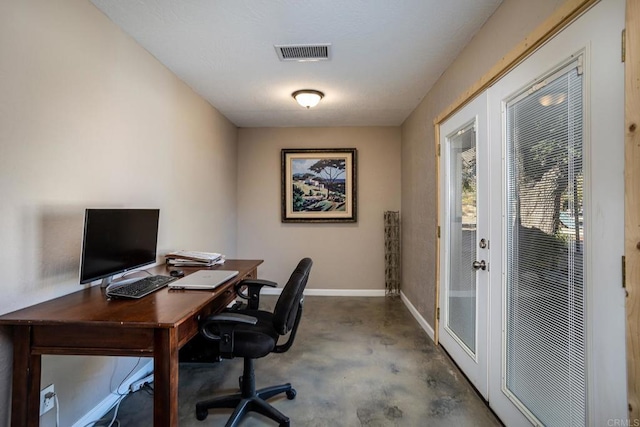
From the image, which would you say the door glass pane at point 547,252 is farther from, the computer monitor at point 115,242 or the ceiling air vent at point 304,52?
the computer monitor at point 115,242

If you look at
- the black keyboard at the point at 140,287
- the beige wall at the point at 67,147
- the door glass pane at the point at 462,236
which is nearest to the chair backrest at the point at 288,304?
the black keyboard at the point at 140,287

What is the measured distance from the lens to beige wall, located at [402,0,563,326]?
5.40 feet

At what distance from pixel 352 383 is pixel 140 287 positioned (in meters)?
1.58

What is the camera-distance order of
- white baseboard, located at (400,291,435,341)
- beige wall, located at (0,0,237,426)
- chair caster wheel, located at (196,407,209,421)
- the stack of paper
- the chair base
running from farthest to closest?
1. white baseboard, located at (400,291,435,341)
2. the stack of paper
3. chair caster wheel, located at (196,407,209,421)
4. the chair base
5. beige wall, located at (0,0,237,426)

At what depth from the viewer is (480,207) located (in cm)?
200

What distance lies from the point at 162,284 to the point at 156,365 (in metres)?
0.65

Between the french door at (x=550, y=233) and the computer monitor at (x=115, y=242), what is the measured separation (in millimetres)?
2194

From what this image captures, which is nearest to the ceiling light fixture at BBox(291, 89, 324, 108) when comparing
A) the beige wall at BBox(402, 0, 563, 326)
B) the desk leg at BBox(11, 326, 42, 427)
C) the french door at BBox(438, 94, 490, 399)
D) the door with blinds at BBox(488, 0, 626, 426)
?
the beige wall at BBox(402, 0, 563, 326)

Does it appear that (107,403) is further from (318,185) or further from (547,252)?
(318,185)

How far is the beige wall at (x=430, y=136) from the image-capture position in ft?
5.40

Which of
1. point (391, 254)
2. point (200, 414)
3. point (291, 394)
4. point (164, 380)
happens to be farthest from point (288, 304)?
point (391, 254)

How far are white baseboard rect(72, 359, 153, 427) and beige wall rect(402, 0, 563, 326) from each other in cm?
257

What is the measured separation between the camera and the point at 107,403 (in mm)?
1899

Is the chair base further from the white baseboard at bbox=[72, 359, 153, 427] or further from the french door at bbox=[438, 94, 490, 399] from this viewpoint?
the french door at bbox=[438, 94, 490, 399]
